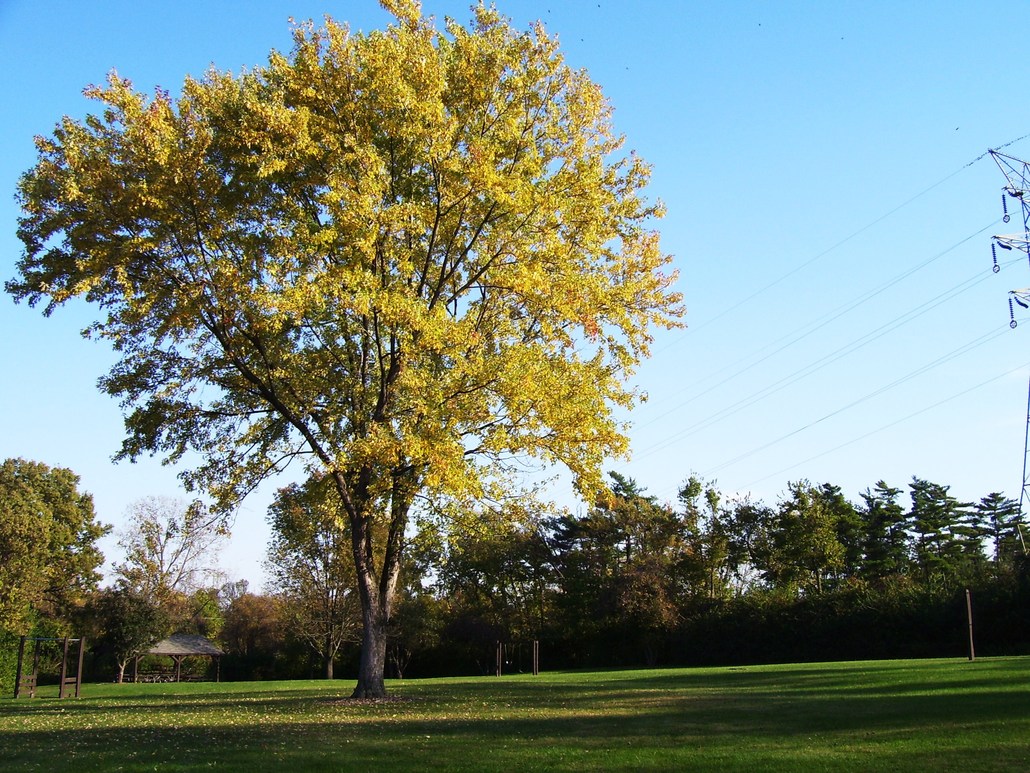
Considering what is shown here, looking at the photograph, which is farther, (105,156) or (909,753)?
(105,156)

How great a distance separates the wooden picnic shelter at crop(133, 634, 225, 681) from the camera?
5707cm

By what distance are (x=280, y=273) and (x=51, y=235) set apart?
5.31m

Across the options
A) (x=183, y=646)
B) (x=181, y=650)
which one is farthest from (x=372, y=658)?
(x=183, y=646)

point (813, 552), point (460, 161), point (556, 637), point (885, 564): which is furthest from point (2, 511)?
point (885, 564)

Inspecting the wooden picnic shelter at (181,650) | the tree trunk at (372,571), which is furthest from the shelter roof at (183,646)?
the tree trunk at (372,571)

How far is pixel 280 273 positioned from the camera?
58.7ft

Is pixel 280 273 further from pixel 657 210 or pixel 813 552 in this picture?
pixel 813 552

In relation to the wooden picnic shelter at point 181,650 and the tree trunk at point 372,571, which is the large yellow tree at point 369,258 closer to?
the tree trunk at point 372,571

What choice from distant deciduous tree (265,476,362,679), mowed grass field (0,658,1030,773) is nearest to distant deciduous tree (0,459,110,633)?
distant deciduous tree (265,476,362,679)

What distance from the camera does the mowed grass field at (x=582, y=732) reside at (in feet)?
30.7

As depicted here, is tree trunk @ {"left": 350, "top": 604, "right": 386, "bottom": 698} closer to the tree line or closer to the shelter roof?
the tree line

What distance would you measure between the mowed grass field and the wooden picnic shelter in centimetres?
4019

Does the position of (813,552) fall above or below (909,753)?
above

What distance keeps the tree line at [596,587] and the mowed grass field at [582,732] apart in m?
25.5
